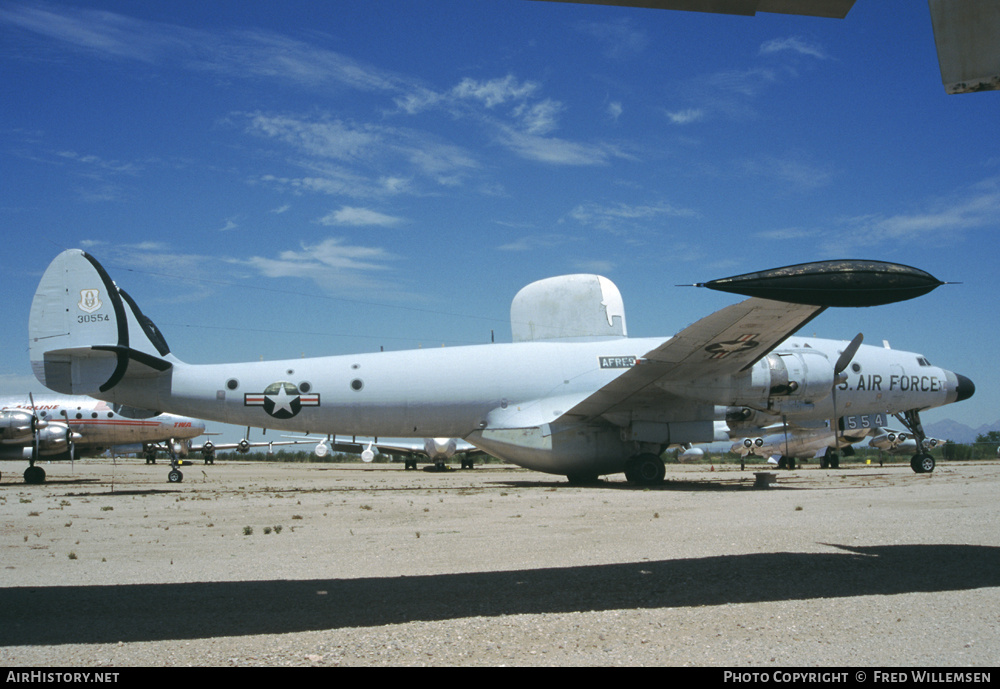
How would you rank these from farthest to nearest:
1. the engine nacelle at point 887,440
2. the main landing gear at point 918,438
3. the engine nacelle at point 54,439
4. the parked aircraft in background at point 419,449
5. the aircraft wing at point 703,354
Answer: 1. the parked aircraft in background at point 419,449
2. the engine nacelle at point 887,440
3. the engine nacelle at point 54,439
4. the main landing gear at point 918,438
5. the aircraft wing at point 703,354

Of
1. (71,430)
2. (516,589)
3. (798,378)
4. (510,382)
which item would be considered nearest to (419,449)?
(71,430)

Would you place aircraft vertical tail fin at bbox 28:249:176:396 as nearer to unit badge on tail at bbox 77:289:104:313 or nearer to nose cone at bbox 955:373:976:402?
unit badge on tail at bbox 77:289:104:313

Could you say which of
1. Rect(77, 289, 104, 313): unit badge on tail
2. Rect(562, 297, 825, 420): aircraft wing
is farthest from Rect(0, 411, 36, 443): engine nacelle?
Rect(562, 297, 825, 420): aircraft wing

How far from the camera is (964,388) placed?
23.8 meters

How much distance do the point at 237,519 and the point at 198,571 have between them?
496cm

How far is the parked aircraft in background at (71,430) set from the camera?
84.1 ft

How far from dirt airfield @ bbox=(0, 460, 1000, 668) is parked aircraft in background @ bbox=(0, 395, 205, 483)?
682 inches

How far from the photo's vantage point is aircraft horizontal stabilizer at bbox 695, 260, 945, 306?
5.74 m

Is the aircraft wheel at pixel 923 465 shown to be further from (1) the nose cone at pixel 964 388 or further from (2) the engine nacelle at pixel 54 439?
(2) the engine nacelle at pixel 54 439

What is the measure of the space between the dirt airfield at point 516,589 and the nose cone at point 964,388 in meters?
14.8

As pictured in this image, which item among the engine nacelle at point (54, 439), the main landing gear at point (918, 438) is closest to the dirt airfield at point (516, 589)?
the main landing gear at point (918, 438)

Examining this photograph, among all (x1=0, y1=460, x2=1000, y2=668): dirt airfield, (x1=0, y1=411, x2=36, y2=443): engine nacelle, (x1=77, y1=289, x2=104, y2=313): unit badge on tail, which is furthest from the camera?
(x1=0, y1=411, x2=36, y2=443): engine nacelle

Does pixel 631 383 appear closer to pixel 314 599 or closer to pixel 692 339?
pixel 692 339

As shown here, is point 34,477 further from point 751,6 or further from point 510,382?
point 751,6
